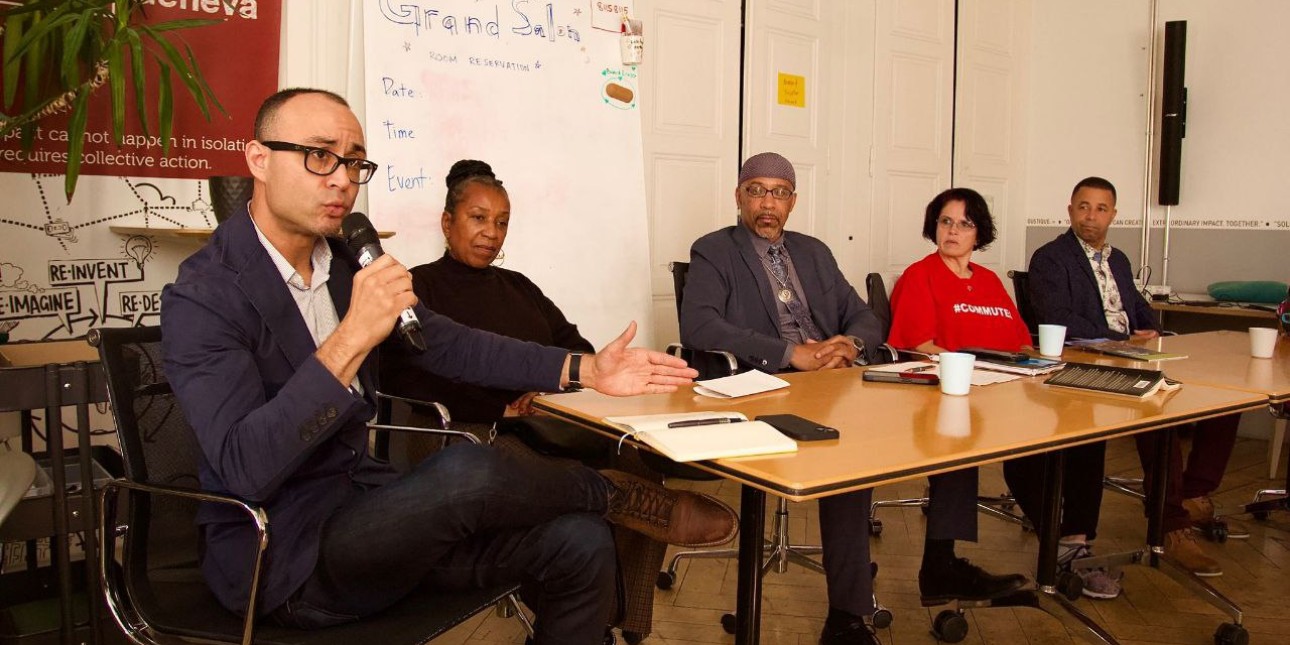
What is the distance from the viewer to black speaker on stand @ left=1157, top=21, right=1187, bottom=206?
4988 millimetres

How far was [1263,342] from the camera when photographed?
2.82m

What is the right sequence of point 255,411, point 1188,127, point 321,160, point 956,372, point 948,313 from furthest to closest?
point 1188,127 < point 948,313 < point 956,372 < point 321,160 < point 255,411

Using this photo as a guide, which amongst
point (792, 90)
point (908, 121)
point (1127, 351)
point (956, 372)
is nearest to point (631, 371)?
point (956, 372)

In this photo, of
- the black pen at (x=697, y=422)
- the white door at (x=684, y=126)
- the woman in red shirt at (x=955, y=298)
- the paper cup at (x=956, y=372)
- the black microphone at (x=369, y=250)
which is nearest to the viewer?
the black microphone at (x=369, y=250)

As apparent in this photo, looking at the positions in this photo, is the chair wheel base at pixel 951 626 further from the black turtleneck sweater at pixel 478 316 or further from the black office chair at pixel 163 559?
the black office chair at pixel 163 559

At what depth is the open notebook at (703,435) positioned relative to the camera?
1469mm

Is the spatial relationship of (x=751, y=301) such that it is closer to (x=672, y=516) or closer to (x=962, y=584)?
(x=962, y=584)

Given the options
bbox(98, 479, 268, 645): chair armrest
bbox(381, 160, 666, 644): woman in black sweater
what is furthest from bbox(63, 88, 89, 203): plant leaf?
bbox(98, 479, 268, 645): chair armrest

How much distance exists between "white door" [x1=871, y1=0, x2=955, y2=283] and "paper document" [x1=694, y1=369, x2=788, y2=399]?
10.3ft

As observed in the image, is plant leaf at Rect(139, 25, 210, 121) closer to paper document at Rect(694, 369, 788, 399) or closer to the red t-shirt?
paper document at Rect(694, 369, 788, 399)

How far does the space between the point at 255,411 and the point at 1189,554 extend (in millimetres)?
2950

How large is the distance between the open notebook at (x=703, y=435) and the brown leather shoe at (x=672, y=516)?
6.4 inches

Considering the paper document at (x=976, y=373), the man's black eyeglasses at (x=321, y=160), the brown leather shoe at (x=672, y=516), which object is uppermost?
the man's black eyeglasses at (x=321, y=160)

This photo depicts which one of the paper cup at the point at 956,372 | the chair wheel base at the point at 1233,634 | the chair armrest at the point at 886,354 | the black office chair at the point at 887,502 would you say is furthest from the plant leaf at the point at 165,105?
the chair wheel base at the point at 1233,634
